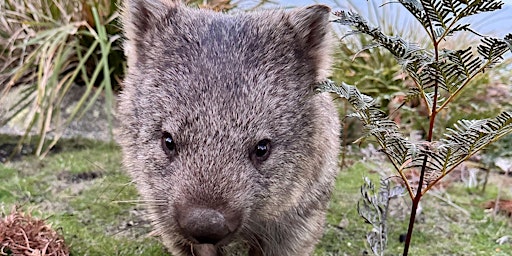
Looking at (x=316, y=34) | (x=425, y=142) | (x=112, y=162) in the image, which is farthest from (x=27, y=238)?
(x=112, y=162)

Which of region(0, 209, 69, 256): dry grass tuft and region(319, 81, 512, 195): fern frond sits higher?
region(319, 81, 512, 195): fern frond

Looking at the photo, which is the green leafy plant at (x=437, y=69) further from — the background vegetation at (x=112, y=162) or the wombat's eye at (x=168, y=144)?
the wombat's eye at (x=168, y=144)

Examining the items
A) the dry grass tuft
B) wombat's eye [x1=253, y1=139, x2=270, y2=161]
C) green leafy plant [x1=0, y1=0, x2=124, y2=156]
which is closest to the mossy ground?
the dry grass tuft

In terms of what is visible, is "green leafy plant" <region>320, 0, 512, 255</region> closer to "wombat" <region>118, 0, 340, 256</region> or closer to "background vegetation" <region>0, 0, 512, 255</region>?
"background vegetation" <region>0, 0, 512, 255</region>

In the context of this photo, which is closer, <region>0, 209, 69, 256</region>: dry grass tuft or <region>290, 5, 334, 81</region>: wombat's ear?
<region>290, 5, 334, 81</region>: wombat's ear

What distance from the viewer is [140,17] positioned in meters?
2.93

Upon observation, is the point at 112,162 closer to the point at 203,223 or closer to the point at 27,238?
the point at 27,238

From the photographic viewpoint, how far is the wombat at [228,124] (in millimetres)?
2289

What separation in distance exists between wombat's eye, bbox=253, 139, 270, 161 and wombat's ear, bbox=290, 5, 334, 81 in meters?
0.52

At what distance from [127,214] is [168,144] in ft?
6.02

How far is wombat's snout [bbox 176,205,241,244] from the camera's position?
2123mm

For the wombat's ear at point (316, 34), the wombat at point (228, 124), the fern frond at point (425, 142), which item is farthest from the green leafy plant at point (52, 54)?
the fern frond at point (425, 142)

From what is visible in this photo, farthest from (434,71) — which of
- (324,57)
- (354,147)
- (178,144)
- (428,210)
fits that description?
(354,147)

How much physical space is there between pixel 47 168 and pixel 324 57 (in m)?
3.00
